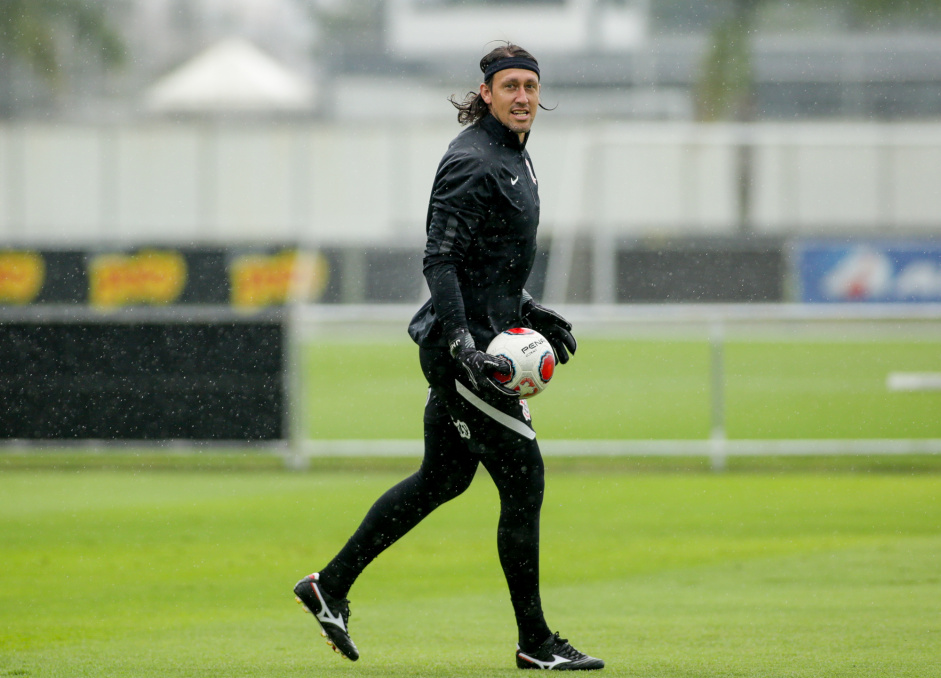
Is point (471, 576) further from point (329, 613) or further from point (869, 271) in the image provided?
point (869, 271)

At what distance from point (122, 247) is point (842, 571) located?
20590 mm

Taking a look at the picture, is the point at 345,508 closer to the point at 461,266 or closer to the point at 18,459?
the point at 18,459

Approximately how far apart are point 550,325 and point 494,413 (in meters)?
0.52

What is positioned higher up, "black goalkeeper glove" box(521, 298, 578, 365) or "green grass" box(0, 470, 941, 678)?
"black goalkeeper glove" box(521, 298, 578, 365)

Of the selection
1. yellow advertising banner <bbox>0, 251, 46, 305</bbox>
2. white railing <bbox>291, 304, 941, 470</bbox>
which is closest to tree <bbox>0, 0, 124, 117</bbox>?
yellow advertising banner <bbox>0, 251, 46, 305</bbox>

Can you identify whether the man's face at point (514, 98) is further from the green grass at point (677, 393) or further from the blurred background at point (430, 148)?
the blurred background at point (430, 148)

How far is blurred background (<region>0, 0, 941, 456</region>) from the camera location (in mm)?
22844

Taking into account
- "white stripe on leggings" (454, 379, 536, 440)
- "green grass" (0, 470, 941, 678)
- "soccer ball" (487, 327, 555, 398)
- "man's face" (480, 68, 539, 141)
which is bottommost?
"green grass" (0, 470, 941, 678)

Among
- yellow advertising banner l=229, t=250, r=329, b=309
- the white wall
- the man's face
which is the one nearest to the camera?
the man's face

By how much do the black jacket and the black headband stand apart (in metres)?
0.17

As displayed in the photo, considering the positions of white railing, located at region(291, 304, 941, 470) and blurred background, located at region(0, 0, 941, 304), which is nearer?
white railing, located at region(291, 304, 941, 470)

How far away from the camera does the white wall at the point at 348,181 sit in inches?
995

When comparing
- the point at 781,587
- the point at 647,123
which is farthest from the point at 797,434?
the point at 647,123

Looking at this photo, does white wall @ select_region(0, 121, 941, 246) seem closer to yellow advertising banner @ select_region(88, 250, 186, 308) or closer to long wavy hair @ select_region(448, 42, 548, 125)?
yellow advertising banner @ select_region(88, 250, 186, 308)
